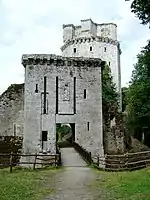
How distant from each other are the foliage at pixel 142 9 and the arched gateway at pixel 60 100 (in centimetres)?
1651

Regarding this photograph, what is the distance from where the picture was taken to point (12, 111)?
37.5 m

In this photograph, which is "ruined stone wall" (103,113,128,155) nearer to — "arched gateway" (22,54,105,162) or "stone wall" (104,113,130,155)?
"stone wall" (104,113,130,155)

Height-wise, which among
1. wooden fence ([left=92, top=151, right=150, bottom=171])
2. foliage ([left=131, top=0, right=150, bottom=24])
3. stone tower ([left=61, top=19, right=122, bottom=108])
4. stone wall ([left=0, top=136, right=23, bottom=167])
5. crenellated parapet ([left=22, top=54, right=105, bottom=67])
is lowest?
wooden fence ([left=92, top=151, right=150, bottom=171])

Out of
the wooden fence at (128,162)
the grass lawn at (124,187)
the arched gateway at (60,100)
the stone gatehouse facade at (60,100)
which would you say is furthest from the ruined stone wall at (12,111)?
the grass lawn at (124,187)

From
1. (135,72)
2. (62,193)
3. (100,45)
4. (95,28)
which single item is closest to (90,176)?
(62,193)

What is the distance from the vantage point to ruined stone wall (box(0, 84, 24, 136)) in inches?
1469

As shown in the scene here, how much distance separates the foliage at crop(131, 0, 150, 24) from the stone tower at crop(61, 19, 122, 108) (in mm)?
56582

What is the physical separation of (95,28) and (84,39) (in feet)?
17.2

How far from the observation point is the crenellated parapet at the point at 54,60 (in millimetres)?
33656

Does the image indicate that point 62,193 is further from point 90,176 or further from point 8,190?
point 90,176

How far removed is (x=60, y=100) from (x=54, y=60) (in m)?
3.58

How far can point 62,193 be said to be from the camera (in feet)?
46.8

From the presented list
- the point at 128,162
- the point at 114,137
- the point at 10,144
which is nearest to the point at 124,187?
the point at 128,162

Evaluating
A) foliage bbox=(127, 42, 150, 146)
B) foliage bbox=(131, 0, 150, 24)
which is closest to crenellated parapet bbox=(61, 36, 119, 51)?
foliage bbox=(127, 42, 150, 146)
